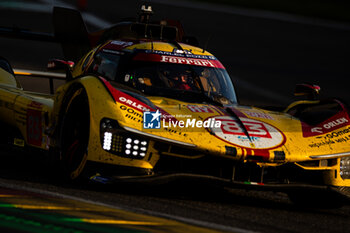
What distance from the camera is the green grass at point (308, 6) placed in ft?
95.1

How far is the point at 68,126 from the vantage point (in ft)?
23.7

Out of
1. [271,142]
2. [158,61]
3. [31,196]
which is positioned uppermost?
[158,61]

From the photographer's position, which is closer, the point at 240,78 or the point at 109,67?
the point at 109,67

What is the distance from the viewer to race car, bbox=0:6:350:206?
6.58 metres

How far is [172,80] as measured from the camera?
8.00 meters

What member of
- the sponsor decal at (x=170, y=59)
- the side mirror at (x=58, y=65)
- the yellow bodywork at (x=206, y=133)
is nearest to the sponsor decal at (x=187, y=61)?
the sponsor decal at (x=170, y=59)

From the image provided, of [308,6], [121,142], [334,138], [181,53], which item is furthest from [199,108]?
[308,6]

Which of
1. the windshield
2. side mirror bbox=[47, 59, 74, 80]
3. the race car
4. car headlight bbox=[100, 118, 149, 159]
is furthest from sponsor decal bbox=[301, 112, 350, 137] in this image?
side mirror bbox=[47, 59, 74, 80]

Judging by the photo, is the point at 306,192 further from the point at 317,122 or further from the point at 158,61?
the point at 158,61

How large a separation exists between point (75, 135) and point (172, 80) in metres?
1.34

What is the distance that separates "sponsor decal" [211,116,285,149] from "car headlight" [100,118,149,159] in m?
0.62

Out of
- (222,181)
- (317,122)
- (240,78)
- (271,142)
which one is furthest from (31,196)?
(240,78)

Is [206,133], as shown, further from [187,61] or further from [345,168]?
[187,61]

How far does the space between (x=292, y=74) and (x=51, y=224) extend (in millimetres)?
14659
